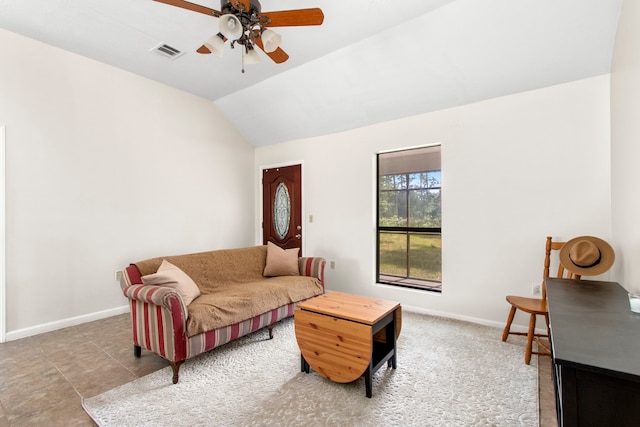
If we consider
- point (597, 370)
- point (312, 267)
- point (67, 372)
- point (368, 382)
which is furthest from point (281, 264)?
point (597, 370)

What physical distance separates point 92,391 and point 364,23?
365 centimetres

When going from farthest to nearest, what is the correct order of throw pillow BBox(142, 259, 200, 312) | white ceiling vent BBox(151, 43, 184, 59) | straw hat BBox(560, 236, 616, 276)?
white ceiling vent BBox(151, 43, 184, 59)
throw pillow BBox(142, 259, 200, 312)
straw hat BBox(560, 236, 616, 276)

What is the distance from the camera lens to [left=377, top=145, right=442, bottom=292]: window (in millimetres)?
5066

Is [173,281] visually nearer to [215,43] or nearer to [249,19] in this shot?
[215,43]

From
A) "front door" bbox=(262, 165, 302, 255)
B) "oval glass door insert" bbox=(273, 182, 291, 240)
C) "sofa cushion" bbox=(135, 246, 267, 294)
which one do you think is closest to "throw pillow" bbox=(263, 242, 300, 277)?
"sofa cushion" bbox=(135, 246, 267, 294)

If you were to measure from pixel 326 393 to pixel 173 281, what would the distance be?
4.88 ft

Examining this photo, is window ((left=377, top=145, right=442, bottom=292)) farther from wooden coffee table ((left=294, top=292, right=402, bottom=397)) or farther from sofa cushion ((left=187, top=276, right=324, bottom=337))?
wooden coffee table ((left=294, top=292, right=402, bottom=397))

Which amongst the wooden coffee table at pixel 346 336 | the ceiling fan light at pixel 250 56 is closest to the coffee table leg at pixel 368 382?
the wooden coffee table at pixel 346 336

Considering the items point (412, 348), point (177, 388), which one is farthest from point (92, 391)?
point (412, 348)

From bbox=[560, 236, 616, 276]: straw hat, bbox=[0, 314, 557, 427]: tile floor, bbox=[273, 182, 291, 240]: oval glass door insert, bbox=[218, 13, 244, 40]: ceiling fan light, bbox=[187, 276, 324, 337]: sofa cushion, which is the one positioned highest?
bbox=[218, 13, 244, 40]: ceiling fan light

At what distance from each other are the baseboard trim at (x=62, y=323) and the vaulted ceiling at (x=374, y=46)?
9.68 ft

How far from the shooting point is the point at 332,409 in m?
1.86

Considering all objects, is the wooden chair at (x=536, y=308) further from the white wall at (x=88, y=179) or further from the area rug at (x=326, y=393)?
the white wall at (x=88, y=179)

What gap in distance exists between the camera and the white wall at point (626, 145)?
174 cm
